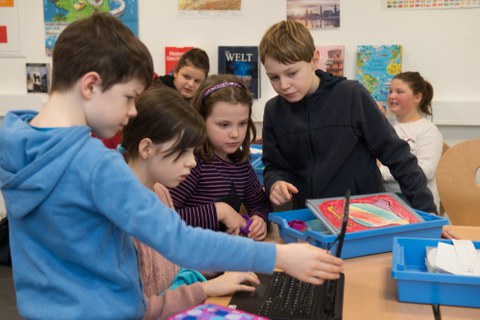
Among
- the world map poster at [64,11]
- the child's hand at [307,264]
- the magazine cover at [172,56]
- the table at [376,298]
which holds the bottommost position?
the table at [376,298]

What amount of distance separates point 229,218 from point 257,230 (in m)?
0.09

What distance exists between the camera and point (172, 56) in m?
3.34

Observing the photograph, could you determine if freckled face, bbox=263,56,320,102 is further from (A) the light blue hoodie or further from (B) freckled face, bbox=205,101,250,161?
(A) the light blue hoodie

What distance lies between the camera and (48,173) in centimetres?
80

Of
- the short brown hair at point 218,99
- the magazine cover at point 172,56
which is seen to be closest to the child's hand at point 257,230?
the short brown hair at point 218,99

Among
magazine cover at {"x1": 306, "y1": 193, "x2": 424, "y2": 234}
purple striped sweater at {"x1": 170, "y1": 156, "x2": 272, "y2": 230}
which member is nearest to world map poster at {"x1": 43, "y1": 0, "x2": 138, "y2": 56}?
purple striped sweater at {"x1": 170, "y1": 156, "x2": 272, "y2": 230}

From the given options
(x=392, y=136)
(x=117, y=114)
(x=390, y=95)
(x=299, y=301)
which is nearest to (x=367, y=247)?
(x=299, y=301)

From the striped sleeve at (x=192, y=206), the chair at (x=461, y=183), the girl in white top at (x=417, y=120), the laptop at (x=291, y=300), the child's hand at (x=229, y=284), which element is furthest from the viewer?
the girl in white top at (x=417, y=120)

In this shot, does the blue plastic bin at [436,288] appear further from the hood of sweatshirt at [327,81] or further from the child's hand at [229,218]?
the hood of sweatshirt at [327,81]

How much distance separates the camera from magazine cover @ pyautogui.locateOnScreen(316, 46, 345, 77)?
3.14 metres

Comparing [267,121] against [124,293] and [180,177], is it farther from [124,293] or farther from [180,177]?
[124,293]

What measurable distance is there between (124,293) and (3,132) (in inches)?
13.3

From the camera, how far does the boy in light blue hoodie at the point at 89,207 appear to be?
0.80 metres

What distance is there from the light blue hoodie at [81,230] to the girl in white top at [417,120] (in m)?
2.02
